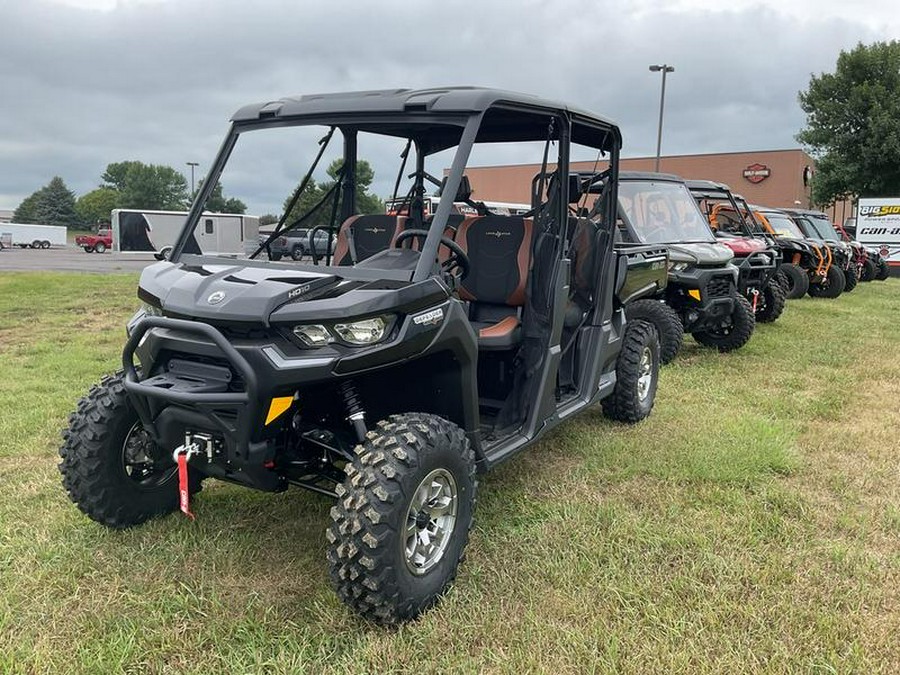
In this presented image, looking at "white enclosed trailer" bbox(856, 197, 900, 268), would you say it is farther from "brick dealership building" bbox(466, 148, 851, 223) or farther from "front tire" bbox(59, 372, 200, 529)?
"front tire" bbox(59, 372, 200, 529)

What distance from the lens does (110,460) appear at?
10.6 feet

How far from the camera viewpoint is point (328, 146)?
146 inches

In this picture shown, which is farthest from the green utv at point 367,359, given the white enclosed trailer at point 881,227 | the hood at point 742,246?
the white enclosed trailer at point 881,227

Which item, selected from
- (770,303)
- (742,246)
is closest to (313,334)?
(742,246)

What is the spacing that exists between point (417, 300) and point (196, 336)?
81cm

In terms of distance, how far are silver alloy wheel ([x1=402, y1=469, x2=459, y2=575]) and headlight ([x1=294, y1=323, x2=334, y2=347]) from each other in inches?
24.9

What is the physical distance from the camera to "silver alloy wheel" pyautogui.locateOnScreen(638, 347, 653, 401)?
5422 mm

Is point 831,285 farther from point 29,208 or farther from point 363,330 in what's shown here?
point 29,208

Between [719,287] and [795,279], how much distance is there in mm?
6025

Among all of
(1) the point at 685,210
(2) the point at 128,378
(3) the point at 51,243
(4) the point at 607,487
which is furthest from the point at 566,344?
(3) the point at 51,243

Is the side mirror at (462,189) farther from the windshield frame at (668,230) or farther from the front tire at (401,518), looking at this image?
the windshield frame at (668,230)

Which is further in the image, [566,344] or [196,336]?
[566,344]

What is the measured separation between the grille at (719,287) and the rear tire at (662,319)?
1084 mm

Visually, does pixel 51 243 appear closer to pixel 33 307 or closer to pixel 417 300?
pixel 33 307
